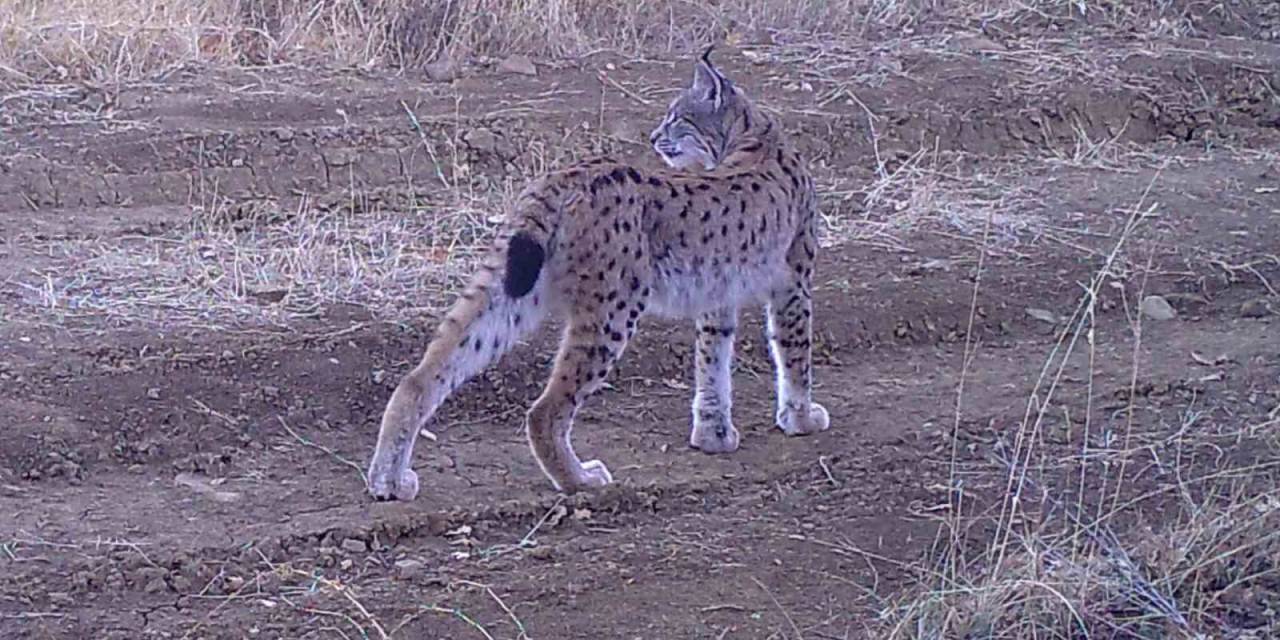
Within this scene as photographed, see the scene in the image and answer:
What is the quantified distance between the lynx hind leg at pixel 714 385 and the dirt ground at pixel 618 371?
0.35 ft

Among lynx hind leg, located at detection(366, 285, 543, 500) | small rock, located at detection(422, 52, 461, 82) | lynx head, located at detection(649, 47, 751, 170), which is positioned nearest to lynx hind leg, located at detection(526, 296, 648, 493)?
lynx hind leg, located at detection(366, 285, 543, 500)

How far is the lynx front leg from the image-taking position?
491cm

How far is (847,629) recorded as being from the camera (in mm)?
4137

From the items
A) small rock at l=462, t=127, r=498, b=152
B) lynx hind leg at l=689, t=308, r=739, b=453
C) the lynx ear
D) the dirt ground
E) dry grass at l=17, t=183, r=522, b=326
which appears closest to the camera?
the dirt ground

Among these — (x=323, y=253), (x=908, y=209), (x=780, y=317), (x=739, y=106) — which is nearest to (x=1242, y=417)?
(x=780, y=317)

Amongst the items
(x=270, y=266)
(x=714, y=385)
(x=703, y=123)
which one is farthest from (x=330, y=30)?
(x=714, y=385)

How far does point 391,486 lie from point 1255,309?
11.1 ft

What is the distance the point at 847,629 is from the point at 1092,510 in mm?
1028

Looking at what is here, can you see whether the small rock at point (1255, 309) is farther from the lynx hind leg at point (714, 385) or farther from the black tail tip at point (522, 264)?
the black tail tip at point (522, 264)

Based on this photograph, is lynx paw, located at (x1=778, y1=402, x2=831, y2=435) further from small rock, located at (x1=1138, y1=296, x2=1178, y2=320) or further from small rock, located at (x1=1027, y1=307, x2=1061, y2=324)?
small rock, located at (x1=1138, y1=296, x2=1178, y2=320)

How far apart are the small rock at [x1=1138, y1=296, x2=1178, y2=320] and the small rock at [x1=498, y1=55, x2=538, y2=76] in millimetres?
3485

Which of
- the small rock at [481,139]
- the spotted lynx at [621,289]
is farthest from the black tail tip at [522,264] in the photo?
the small rock at [481,139]

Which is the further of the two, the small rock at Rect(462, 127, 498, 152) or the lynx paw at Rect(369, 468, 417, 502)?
the small rock at Rect(462, 127, 498, 152)

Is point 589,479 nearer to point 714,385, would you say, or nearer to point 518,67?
point 714,385
